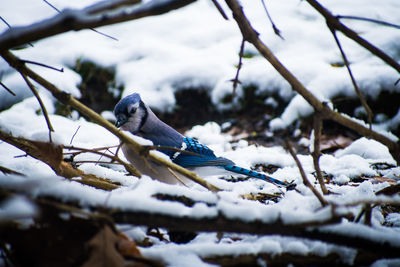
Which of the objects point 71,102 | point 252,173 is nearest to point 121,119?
point 252,173

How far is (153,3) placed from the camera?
722 millimetres

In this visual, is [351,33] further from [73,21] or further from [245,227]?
[73,21]

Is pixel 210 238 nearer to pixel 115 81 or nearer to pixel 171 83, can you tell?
pixel 171 83

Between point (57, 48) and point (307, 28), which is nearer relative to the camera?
point (57, 48)

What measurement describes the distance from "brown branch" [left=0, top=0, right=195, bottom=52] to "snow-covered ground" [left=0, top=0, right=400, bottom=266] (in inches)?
12.5

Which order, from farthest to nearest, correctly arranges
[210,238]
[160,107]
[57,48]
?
[57,48] → [160,107] → [210,238]

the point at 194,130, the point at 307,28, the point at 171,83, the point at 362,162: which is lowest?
the point at 362,162

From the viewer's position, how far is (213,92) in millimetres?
3707

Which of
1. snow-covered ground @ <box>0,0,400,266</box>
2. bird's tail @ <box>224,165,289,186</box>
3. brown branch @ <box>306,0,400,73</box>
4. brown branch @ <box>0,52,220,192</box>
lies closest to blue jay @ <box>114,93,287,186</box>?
bird's tail @ <box>224,165,289,186</box>

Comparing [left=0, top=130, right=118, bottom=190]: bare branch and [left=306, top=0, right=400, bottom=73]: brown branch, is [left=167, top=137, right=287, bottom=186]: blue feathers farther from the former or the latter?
[left=306, top=0, right=400, bottom=73]: brown branch

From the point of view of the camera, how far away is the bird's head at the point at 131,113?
198cm

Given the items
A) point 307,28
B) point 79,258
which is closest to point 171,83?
point 307,28

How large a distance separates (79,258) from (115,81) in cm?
342

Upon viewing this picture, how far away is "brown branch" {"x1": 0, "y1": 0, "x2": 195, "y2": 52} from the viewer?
665mm
